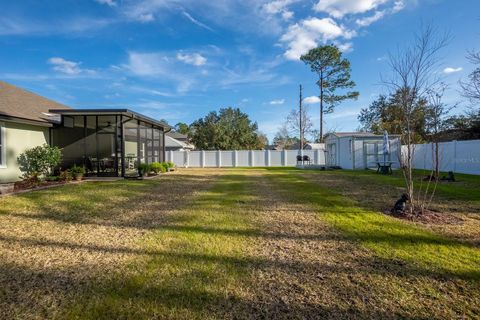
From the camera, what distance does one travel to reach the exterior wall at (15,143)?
988 cm

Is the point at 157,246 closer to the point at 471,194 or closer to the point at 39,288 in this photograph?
the point at 39,288

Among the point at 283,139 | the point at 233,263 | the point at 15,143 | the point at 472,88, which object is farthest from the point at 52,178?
the point at 283,139

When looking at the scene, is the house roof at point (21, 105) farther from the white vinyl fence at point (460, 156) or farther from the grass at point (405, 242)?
the white vinyl fence at point (460, 156)

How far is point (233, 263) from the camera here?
354 cm

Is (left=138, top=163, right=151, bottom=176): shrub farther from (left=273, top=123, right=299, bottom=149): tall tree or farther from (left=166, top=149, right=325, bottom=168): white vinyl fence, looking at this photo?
(left=273, top=123, right=299, bottom=149): tall tree

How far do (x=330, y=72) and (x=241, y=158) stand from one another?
13.4 meters

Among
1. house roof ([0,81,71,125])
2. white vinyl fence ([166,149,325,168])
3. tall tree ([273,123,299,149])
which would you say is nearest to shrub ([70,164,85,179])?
house roof ([0,81,71,125])

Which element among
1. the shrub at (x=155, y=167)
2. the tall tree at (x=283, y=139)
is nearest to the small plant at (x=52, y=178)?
the shrub at (x=155, y=167)

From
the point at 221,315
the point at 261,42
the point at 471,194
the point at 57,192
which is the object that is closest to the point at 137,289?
the point at 221,315

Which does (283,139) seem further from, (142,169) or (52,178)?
(52,178)

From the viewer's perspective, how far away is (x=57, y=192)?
8.50 m

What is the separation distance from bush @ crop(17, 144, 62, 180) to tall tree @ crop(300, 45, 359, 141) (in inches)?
1021

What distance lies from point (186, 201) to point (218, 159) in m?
21.2

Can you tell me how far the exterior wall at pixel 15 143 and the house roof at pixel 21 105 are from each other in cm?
43
